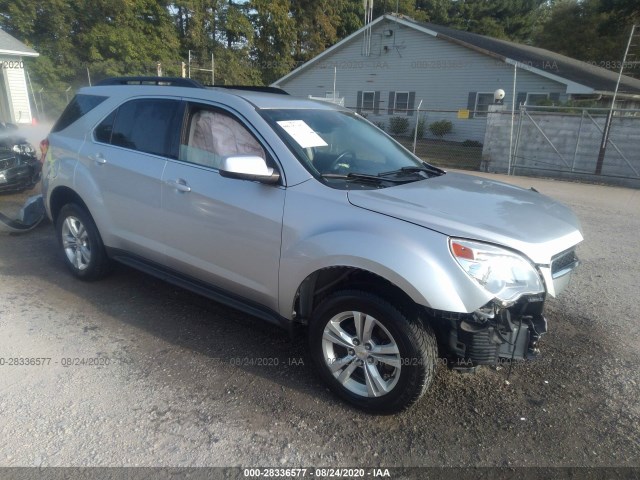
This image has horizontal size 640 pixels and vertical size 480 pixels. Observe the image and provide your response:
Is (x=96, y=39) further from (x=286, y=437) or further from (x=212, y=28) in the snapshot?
(x=286, y=437)

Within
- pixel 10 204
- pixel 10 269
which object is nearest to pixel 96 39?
pixel 10 204

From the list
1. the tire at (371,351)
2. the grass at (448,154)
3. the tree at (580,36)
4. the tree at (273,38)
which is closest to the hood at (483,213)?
the tire at (371,351)

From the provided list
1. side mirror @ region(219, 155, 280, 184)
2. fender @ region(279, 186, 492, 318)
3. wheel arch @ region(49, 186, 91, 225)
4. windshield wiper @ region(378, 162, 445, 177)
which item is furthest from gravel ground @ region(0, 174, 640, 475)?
windshield wiper @ region(378, 162, 445, 177)

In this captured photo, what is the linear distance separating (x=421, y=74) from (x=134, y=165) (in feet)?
72.1

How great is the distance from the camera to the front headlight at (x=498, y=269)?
248 centimetres

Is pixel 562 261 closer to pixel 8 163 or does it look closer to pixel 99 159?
pixel 99 159

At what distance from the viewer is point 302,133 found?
3.39 m

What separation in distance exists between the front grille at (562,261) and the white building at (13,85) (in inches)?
775

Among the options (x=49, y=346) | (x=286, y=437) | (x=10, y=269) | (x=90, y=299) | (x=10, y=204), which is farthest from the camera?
A: (x=10, y=204)

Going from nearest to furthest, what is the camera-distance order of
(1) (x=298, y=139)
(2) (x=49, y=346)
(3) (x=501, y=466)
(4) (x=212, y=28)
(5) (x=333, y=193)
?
(3) (x=501, y=466), (5) (x=333, y=193), (1) (x=298, y=139), (2) (x=49, y=346), (4) (x=212, y=28)

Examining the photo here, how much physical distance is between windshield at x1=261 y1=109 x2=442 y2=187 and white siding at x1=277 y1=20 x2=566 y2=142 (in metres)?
18.9

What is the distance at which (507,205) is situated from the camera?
3.09m

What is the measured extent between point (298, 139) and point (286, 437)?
6.30 feet

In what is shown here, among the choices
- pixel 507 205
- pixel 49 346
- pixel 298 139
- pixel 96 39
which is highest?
pixel 96 39
